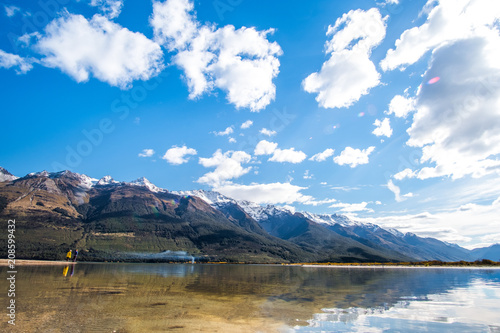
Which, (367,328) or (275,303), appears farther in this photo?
(275,303)

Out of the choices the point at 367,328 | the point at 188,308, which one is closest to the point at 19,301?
the point at 188,308

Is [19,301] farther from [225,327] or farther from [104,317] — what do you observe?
[225,327]

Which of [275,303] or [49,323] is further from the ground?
[49,323]

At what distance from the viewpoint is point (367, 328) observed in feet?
67.4

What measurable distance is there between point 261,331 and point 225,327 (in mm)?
3001

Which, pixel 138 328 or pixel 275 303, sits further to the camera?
pixel 275 303

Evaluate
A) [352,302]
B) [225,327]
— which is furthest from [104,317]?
[352,302]

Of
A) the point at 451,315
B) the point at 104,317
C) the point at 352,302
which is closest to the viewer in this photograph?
the point at 104,317

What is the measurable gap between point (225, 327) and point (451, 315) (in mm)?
21115

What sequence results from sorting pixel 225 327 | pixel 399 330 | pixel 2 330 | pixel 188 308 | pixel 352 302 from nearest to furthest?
pixel 2 330, pixel 399 330, pixel 225 327, pixel 188 308, pixel 352 302

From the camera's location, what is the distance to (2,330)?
18.6m

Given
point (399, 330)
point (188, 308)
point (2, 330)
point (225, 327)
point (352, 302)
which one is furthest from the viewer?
point (352, 302)

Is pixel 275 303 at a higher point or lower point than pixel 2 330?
lower

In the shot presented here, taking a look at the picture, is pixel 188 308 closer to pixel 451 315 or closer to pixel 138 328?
pixel 138 328
